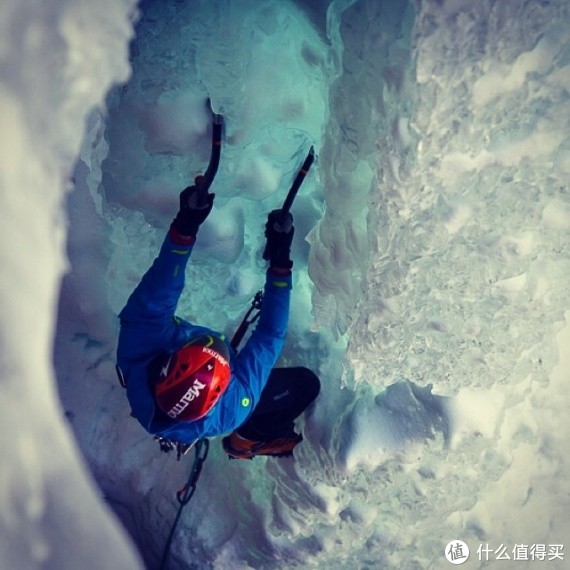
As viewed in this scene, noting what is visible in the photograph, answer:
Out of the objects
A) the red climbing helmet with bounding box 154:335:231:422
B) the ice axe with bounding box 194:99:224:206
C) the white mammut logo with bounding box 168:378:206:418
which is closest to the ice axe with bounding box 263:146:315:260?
the ice axe with bounding box 194:99:224:206

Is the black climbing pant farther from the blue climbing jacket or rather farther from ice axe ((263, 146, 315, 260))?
ice axe ((263, 146, 315, 260))

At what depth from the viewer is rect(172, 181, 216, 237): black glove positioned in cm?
172

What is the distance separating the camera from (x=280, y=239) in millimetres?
1923

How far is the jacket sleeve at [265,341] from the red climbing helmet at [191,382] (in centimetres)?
23

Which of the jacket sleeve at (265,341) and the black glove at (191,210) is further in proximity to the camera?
the jacket sleeve at (265,341)

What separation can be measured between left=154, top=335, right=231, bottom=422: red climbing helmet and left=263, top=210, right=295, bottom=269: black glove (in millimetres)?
434

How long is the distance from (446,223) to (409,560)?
76.6 inches

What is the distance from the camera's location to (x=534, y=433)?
2.29 meters

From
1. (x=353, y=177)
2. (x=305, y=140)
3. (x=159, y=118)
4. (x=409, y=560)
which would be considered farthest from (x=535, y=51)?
(x=409, y=560)

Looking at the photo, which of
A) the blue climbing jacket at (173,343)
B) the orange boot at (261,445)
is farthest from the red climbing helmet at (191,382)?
the orange boot at (261,445)

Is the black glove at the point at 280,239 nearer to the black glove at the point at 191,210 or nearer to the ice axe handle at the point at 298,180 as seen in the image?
the ice axe handle at the point at 298,180

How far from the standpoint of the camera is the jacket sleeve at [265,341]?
6.32 feet

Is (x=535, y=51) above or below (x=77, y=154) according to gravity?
below

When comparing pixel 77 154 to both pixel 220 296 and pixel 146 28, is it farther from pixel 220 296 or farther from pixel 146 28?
pixel 220 296
